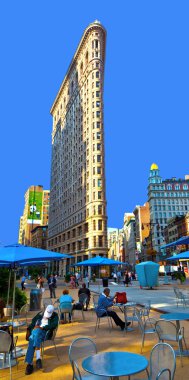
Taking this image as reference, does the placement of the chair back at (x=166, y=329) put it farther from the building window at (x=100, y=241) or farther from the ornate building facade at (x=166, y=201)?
the ornate building facade at (x=166, y=201)

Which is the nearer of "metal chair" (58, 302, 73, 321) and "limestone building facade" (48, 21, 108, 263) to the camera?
"metal chair" (58, 302, 73, 321)

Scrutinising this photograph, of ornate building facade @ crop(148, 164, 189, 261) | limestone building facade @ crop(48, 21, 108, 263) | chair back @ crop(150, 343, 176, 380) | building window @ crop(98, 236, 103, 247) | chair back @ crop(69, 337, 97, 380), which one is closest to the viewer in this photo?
chair back @ crop(150, 343, 176, 380)

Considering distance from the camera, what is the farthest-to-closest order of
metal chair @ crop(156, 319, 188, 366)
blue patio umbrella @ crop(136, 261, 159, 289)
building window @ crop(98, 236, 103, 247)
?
1. building window @ crop(98, 236, 103, 247)
2. blue patio umbrella @ crop(136, 261, 159, 289)
3. metal chair @ crop(156, 319, 188, 366)

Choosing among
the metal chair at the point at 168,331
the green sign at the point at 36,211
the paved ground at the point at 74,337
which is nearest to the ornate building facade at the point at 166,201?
the green sign at the point at 36,211

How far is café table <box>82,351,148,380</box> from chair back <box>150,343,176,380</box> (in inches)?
8.6

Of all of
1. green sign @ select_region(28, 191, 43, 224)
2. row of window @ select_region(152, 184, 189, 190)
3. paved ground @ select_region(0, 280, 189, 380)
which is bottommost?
paved ground @ select_region(0, 280, 189, 380)

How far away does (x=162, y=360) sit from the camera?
13.9ft

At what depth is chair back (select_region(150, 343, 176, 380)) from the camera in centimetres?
403

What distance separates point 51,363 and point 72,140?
3380 inches

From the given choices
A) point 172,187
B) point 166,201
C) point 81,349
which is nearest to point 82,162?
point 166,201

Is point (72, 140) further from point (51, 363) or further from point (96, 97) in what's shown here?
point (51, 363)

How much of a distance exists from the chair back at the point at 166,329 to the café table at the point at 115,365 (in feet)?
7.98

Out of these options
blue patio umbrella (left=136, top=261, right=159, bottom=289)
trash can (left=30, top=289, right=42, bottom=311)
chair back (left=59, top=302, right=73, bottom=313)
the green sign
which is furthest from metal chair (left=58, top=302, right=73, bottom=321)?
the green sign

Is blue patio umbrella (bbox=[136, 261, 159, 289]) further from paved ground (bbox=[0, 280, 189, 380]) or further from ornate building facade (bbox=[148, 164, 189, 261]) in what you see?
ornate building facade (bbox=[148, 164, 189, 261])
